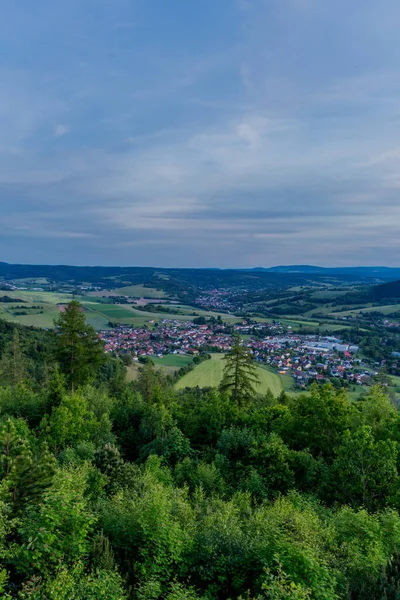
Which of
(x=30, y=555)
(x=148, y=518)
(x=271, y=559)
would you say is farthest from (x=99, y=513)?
(x=271, y=559)

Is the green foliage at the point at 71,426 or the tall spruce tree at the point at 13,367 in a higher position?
the green foliage at the point at 71,426

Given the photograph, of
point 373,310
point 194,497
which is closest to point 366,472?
point 194,497

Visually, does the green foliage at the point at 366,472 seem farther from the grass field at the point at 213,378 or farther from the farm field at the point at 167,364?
the farm field at the point at 167,364

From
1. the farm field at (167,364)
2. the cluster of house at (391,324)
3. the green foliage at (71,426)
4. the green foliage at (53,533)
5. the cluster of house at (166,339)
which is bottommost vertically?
the farm field at (167,364)

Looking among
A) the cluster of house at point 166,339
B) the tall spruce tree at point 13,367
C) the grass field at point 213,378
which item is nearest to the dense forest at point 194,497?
the tall spruce tree at point 13,367

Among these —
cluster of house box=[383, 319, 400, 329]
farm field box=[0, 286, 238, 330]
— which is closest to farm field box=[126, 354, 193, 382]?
farm field box=[0, 286, 238, 330]

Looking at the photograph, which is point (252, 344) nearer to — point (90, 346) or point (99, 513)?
point (90, 346)
